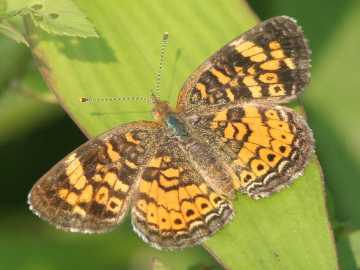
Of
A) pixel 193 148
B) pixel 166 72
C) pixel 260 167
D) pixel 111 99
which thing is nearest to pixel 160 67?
pixel 166 72

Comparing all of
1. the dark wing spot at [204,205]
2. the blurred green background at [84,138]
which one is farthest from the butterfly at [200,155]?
the blurred green background at [84,138]

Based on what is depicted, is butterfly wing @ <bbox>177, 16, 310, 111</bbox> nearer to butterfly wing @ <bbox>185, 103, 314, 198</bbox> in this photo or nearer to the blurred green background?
butterfly wing @ <bbox>185, 103, 314, 198</bbox>

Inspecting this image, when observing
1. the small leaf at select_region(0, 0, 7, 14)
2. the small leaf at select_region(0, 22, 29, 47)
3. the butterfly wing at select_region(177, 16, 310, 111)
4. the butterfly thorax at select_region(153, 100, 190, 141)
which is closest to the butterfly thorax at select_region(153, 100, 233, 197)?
the butterfly thorax at select_region(153, 100, 190, 141)

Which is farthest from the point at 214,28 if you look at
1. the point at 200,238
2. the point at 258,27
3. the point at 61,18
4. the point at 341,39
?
the point at 341,39

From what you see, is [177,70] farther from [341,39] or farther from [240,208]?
[341,39]

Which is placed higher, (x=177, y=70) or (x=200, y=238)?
(x=177, y=70)

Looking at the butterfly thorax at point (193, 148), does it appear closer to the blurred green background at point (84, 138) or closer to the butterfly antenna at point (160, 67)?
the butterfly antenna at point (160, 67)

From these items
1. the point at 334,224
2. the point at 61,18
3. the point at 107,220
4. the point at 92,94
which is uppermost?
the point at 61,18
